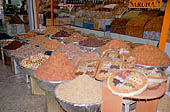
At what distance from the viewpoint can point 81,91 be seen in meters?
1.61

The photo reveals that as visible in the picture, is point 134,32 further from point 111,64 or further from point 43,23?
point 43,23

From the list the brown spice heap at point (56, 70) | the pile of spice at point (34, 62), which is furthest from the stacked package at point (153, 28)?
the pile of spice at point (34, 62)

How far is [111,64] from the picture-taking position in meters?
1.93

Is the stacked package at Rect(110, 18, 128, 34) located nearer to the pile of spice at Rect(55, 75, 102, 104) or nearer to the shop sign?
the shop sign

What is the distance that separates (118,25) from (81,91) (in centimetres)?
259

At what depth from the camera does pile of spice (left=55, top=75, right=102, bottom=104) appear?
5.02 ft

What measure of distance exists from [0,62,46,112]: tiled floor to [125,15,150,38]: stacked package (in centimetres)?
221

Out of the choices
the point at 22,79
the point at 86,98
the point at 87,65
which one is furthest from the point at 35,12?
the point at 86,98

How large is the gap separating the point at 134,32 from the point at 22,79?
2.56 m

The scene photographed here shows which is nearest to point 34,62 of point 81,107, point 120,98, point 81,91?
point 81,91

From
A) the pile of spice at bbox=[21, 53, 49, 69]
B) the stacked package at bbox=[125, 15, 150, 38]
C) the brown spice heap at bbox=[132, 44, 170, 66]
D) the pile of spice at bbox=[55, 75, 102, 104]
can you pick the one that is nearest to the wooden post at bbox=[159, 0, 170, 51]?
the brown spice heap at bbox=[132, 44, 170, 66]

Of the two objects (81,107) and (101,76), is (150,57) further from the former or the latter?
(81,107)

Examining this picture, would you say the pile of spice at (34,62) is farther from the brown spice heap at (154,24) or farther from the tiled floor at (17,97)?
the brown spice heap at (154,24)

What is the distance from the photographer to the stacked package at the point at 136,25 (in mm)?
3378
